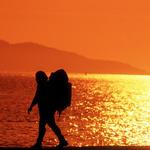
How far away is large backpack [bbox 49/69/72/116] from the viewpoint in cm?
1783

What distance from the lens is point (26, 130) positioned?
183ft

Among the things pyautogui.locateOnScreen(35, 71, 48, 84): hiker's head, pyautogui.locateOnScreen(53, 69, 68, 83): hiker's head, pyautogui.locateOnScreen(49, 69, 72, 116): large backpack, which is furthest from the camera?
pyautogui.locateOnScreen(35, 71, 48, 84): hiker's head

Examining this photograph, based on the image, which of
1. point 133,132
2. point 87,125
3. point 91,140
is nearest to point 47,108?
point 91,140

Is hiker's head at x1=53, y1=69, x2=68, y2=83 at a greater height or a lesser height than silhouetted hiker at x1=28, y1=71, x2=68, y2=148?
greater

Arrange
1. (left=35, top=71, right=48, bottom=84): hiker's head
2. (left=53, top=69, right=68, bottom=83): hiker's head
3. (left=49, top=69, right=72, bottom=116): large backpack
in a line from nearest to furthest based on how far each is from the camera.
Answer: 1. (left=53, top=69, right=68, bottom=83): hiker's head
2. (left=49, top=69, right=72, bottom=116): large backpack
3. (left=35, top=71, right=48, bottom=84): hiker's head

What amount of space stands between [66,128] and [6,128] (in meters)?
7.05

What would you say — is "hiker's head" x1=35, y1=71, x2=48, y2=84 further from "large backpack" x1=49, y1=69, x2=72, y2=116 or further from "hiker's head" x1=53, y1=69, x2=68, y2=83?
"hiker's head" x1=53, y1=69, x2=68, y2=83

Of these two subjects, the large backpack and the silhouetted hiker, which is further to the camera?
the silhouetted hiker

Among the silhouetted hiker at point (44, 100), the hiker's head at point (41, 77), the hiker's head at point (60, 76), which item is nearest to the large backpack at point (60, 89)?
the hiker's head at point (60, 76)

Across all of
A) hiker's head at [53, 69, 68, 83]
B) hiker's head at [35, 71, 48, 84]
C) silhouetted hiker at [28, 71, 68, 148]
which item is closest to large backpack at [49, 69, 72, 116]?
hiker's head at [53, 69, 68, 83]

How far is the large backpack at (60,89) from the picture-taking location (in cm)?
1783

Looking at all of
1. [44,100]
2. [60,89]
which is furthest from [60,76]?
[44,100]

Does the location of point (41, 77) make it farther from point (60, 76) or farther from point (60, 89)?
point (60, 76)

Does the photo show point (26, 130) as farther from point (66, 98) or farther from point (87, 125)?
point (66, 98)
